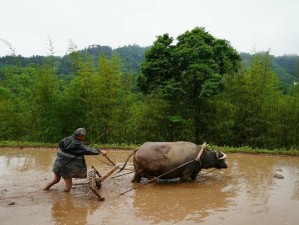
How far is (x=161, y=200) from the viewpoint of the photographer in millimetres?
7648

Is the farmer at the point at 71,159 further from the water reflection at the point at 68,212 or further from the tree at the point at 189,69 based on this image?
the tree at the point at 189,69

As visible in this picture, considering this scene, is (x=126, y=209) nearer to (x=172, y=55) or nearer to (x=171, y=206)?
(x=171, y=206)

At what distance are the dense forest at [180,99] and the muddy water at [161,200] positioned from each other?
6.70 metres

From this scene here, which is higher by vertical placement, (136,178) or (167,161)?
(167,161)

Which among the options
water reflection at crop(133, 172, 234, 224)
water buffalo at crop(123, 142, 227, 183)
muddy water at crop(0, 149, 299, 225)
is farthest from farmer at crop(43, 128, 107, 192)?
water reflection at crop(133, 172, 234, 224)

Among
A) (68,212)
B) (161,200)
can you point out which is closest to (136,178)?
(161,200)

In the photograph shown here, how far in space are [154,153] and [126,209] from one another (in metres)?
2.26

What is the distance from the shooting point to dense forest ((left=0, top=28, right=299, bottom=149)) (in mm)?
17109

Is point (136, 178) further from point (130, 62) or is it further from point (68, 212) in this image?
point (130, 62)

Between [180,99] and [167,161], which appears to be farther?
[180,99]

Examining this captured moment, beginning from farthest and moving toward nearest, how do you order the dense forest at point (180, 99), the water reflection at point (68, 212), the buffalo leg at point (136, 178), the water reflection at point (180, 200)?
the dense forest at point (180, 99) → the buffalo leg at point (136, 178) → the water reflection at point (180, 200) → the water reflection at point (68, 212)

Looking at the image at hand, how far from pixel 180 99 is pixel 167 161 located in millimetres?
8956

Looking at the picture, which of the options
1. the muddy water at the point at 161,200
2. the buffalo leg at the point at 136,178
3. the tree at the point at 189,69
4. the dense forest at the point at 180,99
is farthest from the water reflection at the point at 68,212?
the tree at the point at 189,69

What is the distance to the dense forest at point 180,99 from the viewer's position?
56.1 ft
